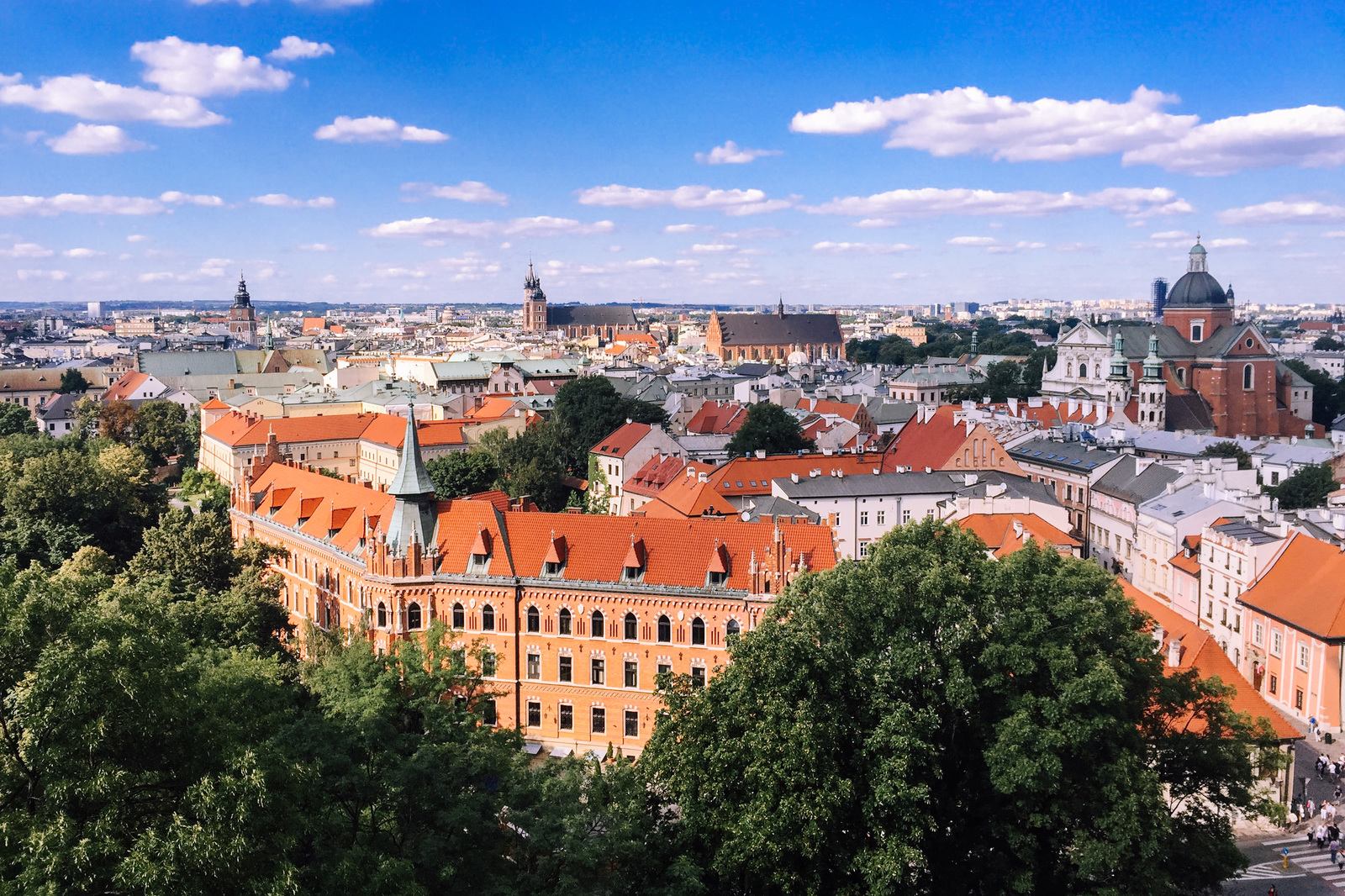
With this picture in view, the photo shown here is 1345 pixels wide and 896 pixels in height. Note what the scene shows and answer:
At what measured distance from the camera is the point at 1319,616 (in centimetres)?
5578

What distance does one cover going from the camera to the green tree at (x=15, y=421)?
141875mm

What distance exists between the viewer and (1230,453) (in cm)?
10519

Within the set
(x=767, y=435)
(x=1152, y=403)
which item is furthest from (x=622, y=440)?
(x=1152, y=403)

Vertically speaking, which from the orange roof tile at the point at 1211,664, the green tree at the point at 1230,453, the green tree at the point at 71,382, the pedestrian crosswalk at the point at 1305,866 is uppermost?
the green tree at the point at 71,382

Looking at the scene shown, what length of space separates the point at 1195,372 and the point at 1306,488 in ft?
197

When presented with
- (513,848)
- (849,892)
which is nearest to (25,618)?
(513,848)

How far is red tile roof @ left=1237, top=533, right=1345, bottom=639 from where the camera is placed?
5531 centimetres

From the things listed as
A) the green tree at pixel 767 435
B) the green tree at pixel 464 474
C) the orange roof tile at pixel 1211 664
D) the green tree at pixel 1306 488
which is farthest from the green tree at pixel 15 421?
the green tree at pixel 1306 488

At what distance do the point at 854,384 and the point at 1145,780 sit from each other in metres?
149

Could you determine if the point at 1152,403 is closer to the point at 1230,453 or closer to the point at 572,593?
the point at 1230,453

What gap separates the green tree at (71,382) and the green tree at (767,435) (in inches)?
5307

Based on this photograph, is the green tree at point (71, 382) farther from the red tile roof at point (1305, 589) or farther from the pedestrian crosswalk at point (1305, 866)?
the pedestrian crosswalk at point (1305, 866)

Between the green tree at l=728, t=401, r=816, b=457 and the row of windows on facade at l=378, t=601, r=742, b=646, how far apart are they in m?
57.4

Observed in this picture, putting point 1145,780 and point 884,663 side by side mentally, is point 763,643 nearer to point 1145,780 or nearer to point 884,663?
point 884,663
